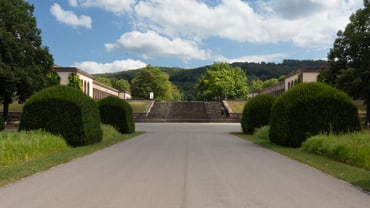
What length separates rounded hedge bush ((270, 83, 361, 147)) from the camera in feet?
65.7

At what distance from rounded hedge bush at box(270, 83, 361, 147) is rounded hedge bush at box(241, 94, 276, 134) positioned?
11.7 metres

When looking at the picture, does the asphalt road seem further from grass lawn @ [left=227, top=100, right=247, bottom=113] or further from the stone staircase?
grass lawn @ [left=227, top=100, right=247, bottom=113]

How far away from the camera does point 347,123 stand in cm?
2003

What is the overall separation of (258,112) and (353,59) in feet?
53.4

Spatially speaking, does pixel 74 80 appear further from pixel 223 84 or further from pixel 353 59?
pixel 353 59

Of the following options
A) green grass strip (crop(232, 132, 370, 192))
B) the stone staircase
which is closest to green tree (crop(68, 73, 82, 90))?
the stone staircase

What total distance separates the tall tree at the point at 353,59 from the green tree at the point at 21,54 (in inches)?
1132

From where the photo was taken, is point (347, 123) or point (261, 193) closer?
point (261, 193)

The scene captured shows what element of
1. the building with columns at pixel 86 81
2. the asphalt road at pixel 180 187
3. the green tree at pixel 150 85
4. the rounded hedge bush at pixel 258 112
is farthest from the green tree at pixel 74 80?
the asphalt road at pixel 180 187

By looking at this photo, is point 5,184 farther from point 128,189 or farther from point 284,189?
point 284,189

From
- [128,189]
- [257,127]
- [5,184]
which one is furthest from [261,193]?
[257,127]

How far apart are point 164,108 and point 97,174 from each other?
226ft

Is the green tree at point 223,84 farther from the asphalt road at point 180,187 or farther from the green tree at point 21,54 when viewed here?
the asphalt road at point 180,187

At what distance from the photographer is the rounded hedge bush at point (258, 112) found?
106 ft
